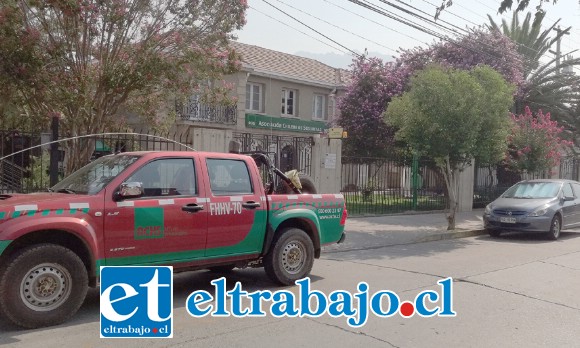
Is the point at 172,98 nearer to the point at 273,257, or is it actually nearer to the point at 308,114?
the point at 273,257

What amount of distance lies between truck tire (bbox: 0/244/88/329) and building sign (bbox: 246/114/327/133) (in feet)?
72.7

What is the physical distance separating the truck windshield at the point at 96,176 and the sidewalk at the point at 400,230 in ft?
18.3

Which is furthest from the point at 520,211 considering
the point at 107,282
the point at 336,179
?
the point at 107,282

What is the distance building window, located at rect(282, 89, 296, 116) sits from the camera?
29.4m

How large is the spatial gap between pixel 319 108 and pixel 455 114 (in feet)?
59.9

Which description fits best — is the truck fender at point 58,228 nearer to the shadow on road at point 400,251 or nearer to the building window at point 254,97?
the shadow on road at point 400,251

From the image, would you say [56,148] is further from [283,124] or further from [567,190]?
[283,124]

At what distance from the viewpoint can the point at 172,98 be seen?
12.3 m

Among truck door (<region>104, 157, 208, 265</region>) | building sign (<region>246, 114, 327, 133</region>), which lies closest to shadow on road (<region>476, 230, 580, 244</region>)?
truck door (<region>104, 157, 208, 265</region>)

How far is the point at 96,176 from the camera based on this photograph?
6555 millimetres

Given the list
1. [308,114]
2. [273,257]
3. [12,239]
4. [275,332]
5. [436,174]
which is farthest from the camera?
[308,114]

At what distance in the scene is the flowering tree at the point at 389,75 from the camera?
21.3 meters

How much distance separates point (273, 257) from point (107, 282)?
7.48ft

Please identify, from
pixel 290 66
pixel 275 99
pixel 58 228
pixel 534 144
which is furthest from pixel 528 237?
pixel 290 66
